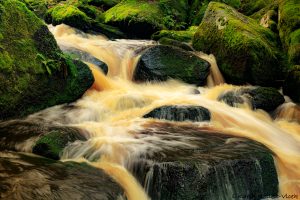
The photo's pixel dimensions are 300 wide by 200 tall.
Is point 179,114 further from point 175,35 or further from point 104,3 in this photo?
point 104,3

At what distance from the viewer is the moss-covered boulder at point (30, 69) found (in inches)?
282

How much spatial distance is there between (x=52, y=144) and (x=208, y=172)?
2.26 metres

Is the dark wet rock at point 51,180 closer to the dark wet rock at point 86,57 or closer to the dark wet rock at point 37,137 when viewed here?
the dark wet rock at point 37,137

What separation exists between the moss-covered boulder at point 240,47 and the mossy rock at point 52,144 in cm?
601

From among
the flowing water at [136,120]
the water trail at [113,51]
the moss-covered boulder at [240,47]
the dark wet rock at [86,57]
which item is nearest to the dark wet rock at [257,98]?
the flowing water at [136,120]

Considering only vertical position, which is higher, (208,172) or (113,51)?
(113,51)

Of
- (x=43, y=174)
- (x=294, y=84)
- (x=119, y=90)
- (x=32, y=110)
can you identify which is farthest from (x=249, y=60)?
(x=43, y=174)

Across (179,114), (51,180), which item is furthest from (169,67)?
(51,180)

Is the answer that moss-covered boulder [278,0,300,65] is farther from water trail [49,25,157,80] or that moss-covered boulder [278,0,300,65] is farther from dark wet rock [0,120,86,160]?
dark wet rock [0,120,86,160]

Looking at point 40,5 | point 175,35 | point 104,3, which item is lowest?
point 175,35

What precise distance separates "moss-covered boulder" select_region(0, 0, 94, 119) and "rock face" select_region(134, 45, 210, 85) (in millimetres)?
1997

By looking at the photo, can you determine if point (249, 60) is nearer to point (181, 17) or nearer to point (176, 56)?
point (176, 56)

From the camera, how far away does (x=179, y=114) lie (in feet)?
24.4

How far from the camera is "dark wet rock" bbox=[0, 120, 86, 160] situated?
5508 millimetres
